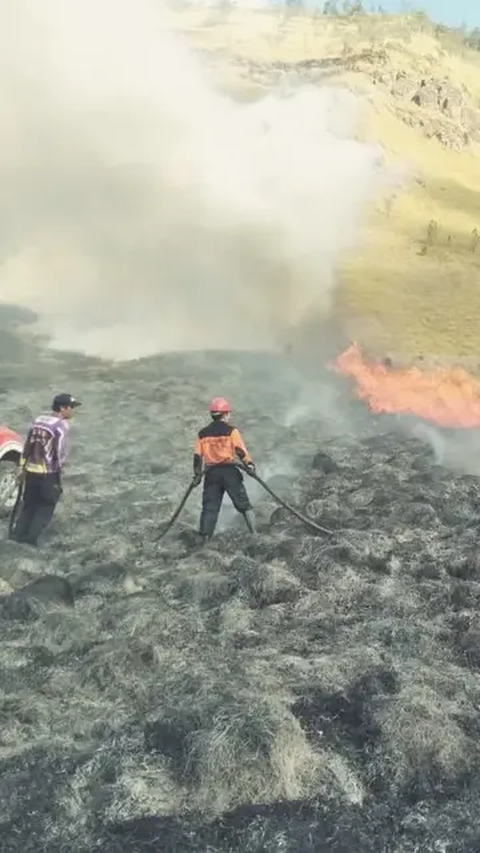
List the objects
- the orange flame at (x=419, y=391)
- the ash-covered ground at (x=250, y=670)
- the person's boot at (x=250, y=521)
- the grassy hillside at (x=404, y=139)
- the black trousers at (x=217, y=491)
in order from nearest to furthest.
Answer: the ash-covered ground at (x=250, y=670)
the black trousers at (x=217, y=491)
the person's boot at (x=250, y=521)
the orange flame at (x=419, y=391)
the grassy hillside at (x=404, y=139)

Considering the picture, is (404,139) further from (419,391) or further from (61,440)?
(61,440)

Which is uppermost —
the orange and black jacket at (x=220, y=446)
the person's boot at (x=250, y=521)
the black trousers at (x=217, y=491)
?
the orange and black jacket at (x=220, y=446)

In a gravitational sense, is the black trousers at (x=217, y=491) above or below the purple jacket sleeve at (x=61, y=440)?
below

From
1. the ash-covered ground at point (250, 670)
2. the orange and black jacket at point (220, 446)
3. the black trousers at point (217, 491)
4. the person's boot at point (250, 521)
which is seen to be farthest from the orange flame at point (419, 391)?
the orange and black jacket at point (220, 446)

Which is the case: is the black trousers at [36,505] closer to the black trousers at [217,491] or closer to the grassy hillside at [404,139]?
the black trousers at [217,491]

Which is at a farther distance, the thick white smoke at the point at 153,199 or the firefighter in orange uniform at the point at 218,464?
the thick white smoke at the point at 153,199

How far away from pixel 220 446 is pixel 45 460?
2.20m

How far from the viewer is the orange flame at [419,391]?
735 inches

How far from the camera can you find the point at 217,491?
11648 millimetres

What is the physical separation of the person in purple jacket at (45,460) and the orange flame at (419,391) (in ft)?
31.0

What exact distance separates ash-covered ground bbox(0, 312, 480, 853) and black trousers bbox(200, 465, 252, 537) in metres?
0.36

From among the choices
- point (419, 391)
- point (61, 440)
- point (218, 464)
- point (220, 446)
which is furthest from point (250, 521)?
point (419, 391)

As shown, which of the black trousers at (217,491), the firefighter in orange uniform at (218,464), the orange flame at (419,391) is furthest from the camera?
the orange flame at (419,391)

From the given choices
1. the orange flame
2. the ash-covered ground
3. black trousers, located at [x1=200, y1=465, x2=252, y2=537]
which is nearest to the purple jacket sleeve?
the ash-covered ground
